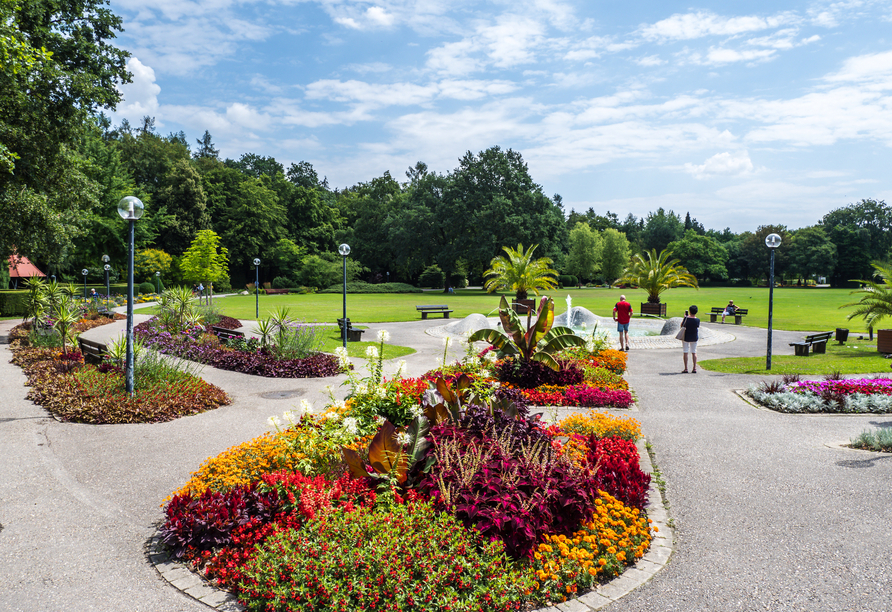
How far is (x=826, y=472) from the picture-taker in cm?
603

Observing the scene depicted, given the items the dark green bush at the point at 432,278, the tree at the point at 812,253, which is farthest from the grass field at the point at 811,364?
the tree at the point at 812,253

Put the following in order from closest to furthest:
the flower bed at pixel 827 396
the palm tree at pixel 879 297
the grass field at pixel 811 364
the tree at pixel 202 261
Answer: the flower bed at pixel 827 396 → the grass field at pixel 811 364 → the palm tree at pixel 879 297 → the tree at pixel 202 261

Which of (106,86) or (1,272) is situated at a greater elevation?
(106,86)

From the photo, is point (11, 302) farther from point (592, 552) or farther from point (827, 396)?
point (827, 396)

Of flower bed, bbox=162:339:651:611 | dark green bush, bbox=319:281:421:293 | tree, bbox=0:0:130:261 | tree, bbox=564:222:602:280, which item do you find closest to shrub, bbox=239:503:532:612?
flower bed, bbox=162:339:651:611

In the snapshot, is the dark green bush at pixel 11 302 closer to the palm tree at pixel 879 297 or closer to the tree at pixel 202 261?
the tree at pixel 202 261

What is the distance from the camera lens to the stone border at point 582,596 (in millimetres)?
3570

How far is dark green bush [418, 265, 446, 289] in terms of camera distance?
64.2 metres

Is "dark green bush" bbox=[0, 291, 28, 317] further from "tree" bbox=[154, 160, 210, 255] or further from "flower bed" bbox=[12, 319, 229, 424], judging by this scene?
"tree" bbox=[154, 160, 210, 255]

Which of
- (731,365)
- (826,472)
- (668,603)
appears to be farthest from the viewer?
(731,365)

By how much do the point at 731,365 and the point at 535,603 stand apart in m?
12.1

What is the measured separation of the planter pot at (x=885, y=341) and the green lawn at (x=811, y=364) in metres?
0.25

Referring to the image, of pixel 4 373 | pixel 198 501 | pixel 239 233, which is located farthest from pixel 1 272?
pixel 198 501

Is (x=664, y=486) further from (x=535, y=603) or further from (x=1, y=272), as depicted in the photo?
(x=1, y=272)
